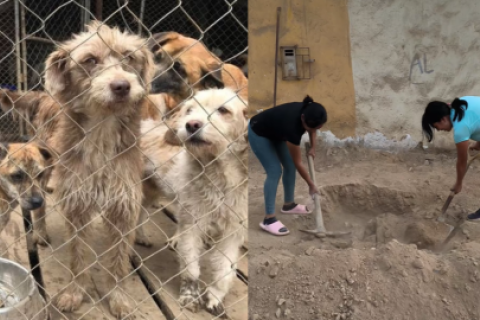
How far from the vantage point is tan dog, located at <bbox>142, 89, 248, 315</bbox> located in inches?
107

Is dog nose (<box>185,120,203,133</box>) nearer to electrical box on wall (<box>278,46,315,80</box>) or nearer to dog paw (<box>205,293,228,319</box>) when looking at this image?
electrical box on wall (<box>278,46,315,80</box>)

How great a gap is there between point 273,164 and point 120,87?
32.4 inches

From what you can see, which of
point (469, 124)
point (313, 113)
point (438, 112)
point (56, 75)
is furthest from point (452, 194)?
point (56, 75)

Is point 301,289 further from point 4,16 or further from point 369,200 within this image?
point 4,16

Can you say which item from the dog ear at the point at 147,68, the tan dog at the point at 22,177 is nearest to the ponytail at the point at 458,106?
the dog ear at the point at 147,68

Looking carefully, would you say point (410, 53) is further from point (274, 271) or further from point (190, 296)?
point (190, 296)

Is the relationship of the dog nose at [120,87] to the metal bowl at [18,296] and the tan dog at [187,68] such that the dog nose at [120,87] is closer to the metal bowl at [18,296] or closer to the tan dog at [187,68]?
the tan dog at [187,68]

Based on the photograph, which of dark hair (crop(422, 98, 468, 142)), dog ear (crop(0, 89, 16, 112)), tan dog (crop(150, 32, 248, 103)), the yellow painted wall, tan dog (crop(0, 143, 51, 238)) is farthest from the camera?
dog ear (crop(0, 89, 16, 112))

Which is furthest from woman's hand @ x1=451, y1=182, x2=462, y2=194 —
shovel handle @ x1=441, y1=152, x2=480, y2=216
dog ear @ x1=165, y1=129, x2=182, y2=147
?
dog ear @ x1=165, y1=129, x2=182, y2=147

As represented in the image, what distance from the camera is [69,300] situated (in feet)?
8.87

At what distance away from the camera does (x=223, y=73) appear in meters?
2.96

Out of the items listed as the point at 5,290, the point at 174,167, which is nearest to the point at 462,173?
the point at 174,167

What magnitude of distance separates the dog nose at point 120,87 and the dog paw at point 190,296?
129cm

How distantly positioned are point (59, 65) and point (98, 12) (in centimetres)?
300
